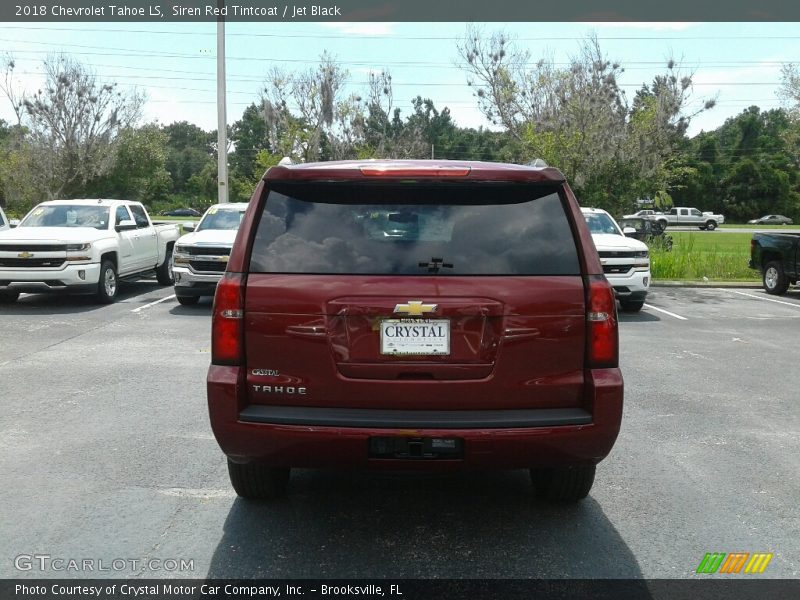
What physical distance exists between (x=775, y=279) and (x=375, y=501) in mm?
15117

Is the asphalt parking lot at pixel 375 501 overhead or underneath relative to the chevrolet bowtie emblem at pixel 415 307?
underneath

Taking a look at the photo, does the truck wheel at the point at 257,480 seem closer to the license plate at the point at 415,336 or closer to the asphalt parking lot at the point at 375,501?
the asphalt parking lot at the point at 375,501

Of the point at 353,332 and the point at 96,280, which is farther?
the point at 96,280

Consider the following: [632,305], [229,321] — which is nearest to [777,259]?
[632,305]

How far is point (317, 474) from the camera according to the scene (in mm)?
5281

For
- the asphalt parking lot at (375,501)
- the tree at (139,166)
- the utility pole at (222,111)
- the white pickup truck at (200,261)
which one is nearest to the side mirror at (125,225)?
the white pickup truck at (200,261)

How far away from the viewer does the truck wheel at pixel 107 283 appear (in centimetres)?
1422

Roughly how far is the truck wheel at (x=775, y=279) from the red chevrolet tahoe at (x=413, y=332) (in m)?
14.9

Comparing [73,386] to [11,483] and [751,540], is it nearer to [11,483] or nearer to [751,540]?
[11,483]

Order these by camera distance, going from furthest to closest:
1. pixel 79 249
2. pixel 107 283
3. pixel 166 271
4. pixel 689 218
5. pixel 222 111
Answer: pixel 689 218, pixel 222 111, pixel 166 271, pixel 107 283, pixel 79 249

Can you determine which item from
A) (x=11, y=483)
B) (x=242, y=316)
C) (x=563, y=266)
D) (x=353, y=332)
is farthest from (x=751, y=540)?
(x=11, y=483)

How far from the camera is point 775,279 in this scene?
1741 cm

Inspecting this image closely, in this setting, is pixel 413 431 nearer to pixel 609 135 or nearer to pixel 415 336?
pixel 415 336

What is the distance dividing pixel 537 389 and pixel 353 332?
3.02ft
